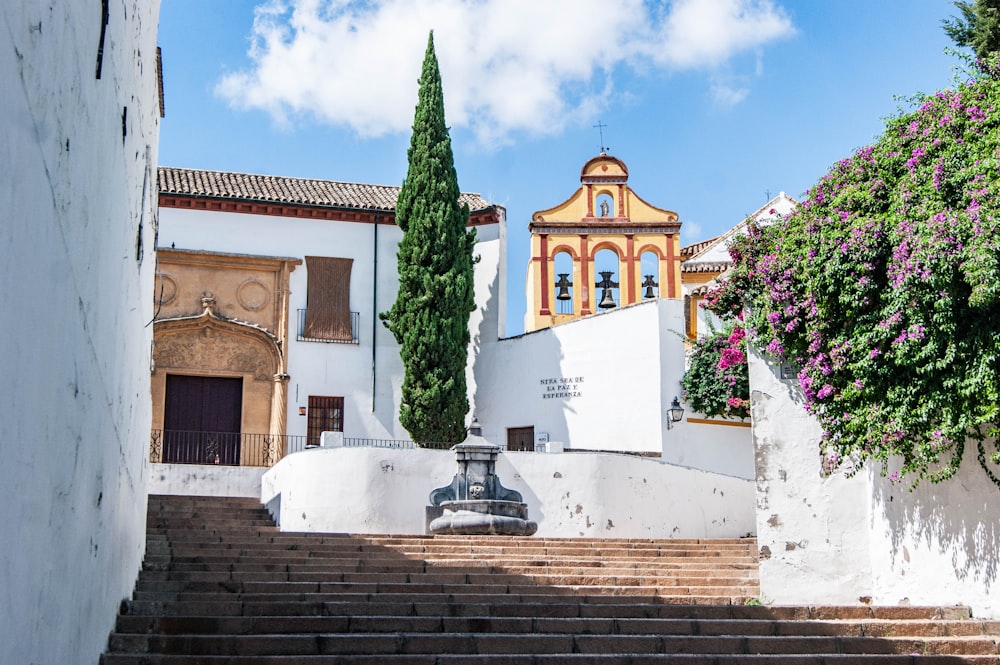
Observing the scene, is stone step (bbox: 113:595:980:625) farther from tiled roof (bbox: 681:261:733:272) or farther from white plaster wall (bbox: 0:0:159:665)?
tiled roof (bbox: 681:261:733:272)

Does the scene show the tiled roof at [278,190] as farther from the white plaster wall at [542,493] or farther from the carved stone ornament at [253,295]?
the white plaster wall at [542,493]

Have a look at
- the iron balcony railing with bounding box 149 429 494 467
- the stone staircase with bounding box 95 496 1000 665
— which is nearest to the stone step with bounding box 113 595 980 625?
the stone staircase with bounding box 95 496 1000 665

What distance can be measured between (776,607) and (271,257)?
1847cm

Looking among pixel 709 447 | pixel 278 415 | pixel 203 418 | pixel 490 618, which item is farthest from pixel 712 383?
pixel 490 618

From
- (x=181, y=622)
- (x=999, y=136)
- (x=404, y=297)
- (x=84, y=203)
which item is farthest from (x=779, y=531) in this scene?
(x=404, y=297)

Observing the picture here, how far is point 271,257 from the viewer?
25.6 meters

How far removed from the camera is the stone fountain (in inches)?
611

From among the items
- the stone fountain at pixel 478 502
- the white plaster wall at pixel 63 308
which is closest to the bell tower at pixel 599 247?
the stone fountain at pixel 478 502

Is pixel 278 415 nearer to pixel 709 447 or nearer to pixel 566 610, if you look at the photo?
pixel 709 447

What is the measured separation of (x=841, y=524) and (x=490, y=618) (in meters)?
3.81

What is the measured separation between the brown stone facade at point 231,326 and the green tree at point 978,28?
48.3ft

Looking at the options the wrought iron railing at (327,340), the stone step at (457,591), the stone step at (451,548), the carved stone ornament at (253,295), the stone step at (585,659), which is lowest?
the stone step at (585,659)

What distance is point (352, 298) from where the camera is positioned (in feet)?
85.3

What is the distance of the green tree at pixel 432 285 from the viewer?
78.2 ft
